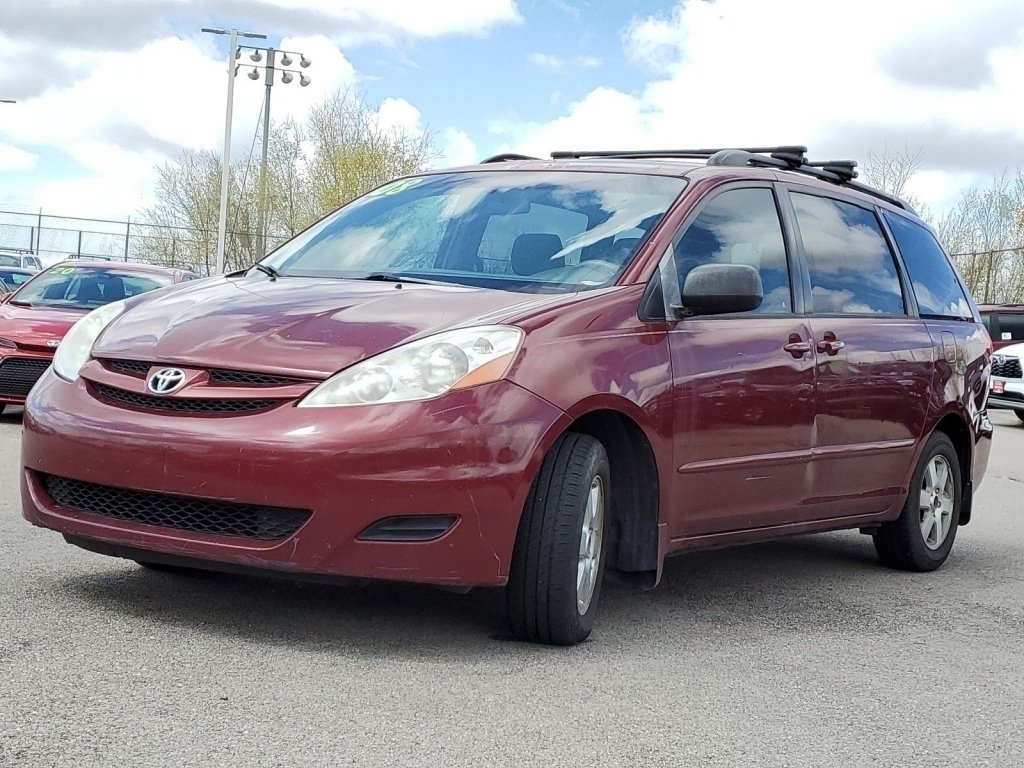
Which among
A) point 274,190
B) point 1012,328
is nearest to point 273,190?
point 274,190

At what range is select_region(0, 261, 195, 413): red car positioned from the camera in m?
11.8

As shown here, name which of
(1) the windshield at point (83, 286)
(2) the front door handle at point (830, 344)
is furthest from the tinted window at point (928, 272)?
(1) the windshield at point (83, 286)

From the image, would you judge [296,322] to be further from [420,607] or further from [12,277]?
[12,277]

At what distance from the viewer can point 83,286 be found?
44.1 feet

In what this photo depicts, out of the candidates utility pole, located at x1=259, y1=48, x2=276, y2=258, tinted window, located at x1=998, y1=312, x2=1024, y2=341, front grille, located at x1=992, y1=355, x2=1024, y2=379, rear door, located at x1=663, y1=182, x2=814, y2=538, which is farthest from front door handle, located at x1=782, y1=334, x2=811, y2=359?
utility pole, located at x1=259, y1=48, x2=276, y2=258

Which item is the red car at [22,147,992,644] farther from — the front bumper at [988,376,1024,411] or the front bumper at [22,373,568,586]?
the front bumper at [988,376,1024,411]

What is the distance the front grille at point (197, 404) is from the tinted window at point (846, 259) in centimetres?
266

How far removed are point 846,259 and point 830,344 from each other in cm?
68

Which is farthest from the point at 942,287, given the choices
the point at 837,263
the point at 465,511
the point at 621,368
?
the point at 465,511

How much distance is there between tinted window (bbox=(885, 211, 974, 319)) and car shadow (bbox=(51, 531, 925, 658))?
147cm

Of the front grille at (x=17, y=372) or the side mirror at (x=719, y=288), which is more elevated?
the side mirror at (x=719, y=288)

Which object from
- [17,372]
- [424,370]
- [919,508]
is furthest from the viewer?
[17,372]

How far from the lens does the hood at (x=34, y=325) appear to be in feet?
39.0

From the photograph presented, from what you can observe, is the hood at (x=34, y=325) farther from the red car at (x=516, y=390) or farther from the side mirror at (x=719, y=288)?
the side mirror at (x=719, y=288)
